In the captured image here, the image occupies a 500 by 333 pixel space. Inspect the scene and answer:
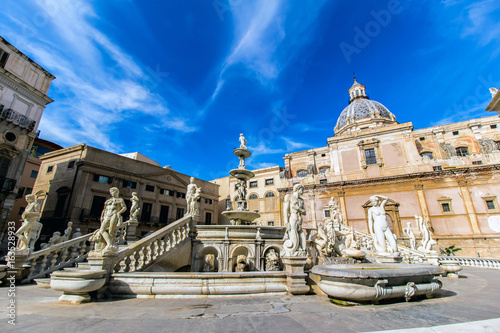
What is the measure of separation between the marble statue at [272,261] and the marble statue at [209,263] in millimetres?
2236

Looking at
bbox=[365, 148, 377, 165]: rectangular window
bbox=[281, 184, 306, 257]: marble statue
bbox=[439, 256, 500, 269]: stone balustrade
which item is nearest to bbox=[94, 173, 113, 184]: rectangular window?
bbox=[281, 184, 306, 257]: marble statue

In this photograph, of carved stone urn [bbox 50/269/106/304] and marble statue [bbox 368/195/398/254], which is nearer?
carved stone urn [bbox 50/269/106/304]

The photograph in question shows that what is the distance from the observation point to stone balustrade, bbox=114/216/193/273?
6531 mm

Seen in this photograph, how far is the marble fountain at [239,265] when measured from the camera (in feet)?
15.3

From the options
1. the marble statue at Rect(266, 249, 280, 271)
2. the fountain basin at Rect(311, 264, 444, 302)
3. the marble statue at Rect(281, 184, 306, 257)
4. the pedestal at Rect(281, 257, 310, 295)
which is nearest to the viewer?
the fountain basin at Rect(311, 264, 444, 302)

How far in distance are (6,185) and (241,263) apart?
2068cm

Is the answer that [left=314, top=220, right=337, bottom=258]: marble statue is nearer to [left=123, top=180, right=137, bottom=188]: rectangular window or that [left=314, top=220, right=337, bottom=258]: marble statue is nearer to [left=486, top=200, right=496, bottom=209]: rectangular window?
[left=486, top=200, right=496, bottom=209]: rectangular window

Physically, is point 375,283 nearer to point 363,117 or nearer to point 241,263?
point 241,263

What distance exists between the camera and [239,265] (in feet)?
28.8

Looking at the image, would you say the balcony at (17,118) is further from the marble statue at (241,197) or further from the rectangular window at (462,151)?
the rectangular window at (462,151)

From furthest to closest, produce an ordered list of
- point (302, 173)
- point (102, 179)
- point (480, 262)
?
1. point (302, 173)
2. point (102, 179)
3. point (480, 262)

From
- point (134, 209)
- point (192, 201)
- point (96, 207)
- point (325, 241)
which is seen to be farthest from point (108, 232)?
point (96, 207)

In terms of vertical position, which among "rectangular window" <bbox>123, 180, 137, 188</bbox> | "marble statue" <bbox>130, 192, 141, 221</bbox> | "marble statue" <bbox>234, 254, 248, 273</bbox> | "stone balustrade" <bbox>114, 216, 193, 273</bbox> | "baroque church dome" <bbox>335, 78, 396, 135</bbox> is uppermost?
"baroque church dome" <bbox>335, 78, 396, 135</bbox>

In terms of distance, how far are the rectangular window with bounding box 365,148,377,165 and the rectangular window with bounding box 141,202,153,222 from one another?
91.1ft
